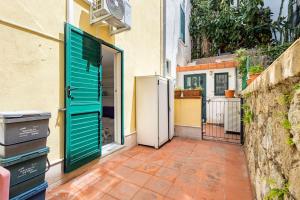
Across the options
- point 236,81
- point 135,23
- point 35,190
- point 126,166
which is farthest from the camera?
point 236,81

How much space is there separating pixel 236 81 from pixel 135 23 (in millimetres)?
5056

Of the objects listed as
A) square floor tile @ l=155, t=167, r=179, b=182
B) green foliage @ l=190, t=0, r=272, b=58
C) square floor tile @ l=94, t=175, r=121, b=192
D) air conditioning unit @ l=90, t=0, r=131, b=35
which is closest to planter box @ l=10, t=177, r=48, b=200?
square floor tile @ l=94, t=175, r=121, b=192

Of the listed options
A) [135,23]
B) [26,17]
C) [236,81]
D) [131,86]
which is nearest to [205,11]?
[236,81]

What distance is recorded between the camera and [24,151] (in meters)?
1.69

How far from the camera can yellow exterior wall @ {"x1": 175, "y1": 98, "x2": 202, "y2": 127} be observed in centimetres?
501

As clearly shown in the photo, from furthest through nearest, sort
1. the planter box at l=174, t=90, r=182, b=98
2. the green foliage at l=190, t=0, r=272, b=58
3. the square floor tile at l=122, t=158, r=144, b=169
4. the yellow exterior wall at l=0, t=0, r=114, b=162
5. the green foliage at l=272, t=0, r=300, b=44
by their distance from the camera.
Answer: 1. the green foliage at l=190, t=0, r=272, b=58
2. the green foliage at l=272, t=0, r=300, b=44
3. the planter box at l=174, t=90, r=182, b=98
4. the square floor tile at l=122, t=158, r=144, b=169
5. the yellow exterior wall at l=0, t=0, r=114, b=162

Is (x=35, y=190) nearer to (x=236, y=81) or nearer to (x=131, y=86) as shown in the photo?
(x=131, y=86)

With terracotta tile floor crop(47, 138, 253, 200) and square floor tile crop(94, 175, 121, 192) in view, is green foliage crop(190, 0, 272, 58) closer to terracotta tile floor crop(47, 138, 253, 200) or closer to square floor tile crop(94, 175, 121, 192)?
terracotta tile floor crop(47, 138, 253, 200)

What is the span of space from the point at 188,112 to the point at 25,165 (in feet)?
14.2

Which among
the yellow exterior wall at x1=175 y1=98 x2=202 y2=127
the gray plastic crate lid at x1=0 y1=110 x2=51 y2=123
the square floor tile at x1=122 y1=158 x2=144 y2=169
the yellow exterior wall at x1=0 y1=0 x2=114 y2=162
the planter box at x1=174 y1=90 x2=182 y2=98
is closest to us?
the gray plastic crate lid at x1=0 y1=110 x2=51 y2=123

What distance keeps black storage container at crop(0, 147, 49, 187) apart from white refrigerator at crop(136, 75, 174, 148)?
2.59 m

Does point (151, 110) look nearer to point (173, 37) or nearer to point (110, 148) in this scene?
point (110, 148)

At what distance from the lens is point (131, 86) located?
4188mm

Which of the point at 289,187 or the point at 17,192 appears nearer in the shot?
the point at 289,187
